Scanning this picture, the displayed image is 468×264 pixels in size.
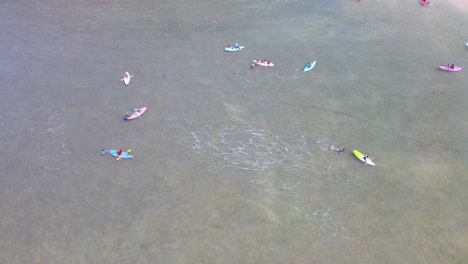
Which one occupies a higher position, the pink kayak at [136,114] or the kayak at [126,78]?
the kayak at [126,78]

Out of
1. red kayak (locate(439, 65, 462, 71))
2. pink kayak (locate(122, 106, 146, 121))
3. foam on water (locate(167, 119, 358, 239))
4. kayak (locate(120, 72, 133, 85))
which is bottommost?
foam on water (locate(167, 119, 358, 239))

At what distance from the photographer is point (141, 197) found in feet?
88.0

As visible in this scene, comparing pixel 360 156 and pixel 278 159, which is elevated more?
pixel 360 156

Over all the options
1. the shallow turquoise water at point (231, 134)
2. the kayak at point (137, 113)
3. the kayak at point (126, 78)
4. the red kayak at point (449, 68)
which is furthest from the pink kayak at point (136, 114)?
the red kayak at point (449, 68)

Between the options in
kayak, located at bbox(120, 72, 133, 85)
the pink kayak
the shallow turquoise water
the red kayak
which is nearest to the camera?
the shallow turquoise water

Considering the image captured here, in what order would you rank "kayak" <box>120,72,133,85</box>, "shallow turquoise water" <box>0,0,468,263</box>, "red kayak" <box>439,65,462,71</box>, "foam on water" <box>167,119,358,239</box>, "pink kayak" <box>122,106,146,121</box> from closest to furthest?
"shallow turquoise water" <box>0,0,468,263</box>
"foam on water" <box>167,119,358,239</box>
"pink kayak" <box>122,106,146,121</box>
"kayak" <box>120,72,133,85</box>
"red kayak" <box>439,65,462,71</box>

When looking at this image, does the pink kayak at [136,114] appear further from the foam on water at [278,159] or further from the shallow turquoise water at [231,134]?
the foam on water at [278,159]

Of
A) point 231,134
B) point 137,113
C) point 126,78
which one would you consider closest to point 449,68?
point 231,134

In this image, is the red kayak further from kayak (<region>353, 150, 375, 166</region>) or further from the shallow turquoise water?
kayak (<region>353, 150, 375, 166</region>)

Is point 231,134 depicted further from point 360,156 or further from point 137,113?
point 360,156

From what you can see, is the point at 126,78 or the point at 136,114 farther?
the point at 126,78

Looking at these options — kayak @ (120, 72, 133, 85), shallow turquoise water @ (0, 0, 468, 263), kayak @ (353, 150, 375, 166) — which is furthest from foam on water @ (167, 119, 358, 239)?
kayak @ (120, 72, 133, 85)

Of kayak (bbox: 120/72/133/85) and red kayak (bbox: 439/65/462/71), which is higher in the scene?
red kayak (bbox: 439/65/462/71)

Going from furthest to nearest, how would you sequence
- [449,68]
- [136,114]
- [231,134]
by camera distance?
[449,68] → [136,114] → [231,134]
